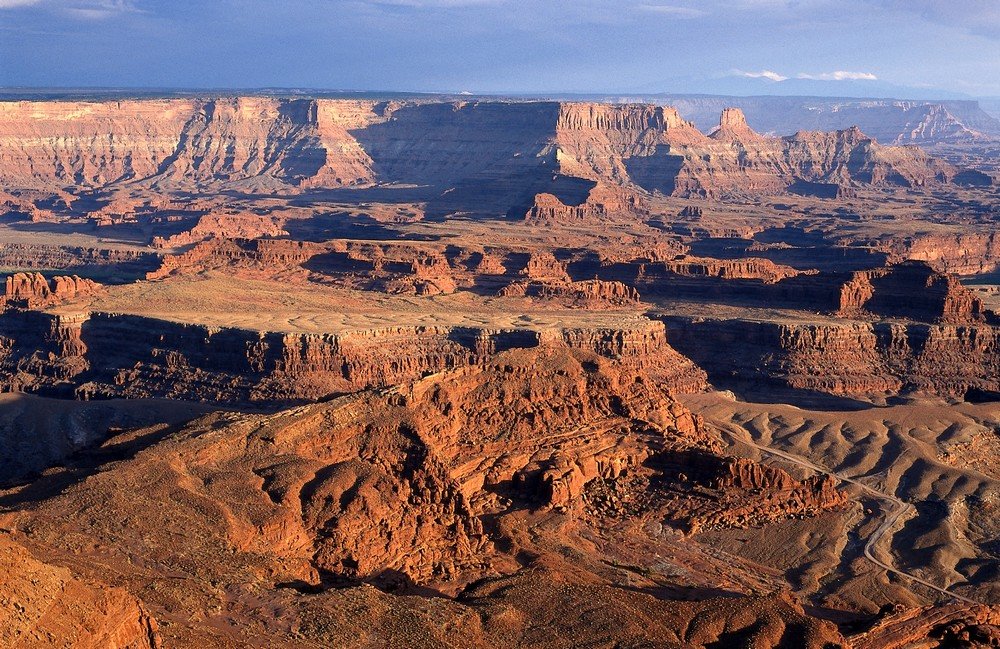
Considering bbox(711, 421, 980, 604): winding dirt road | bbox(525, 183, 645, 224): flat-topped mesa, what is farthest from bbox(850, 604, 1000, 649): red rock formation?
bbox(525, 183, 645, 224): flat-topped mesa

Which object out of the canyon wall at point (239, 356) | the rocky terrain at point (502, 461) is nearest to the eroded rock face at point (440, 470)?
the rocky terrain at point (502, 461)

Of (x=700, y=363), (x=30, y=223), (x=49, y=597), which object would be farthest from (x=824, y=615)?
(x=30, y=223)

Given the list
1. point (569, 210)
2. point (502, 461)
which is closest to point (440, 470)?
point (502, 461)

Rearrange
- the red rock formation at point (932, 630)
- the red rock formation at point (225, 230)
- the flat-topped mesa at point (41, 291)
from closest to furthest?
the red rock formation at point (932, 630) < the flat-topped mesa at point (41, 291) < the red rock formation at point (225, 230)

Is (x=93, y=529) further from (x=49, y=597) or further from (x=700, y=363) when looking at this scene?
(x=700, y=363)

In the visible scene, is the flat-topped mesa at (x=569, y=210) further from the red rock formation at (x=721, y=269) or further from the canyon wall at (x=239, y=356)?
the canyon wall at (x=239, y=356)

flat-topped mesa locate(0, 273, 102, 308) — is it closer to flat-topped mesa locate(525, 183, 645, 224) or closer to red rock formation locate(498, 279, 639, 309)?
red rock formation locate(498, 279, 639, 309)
